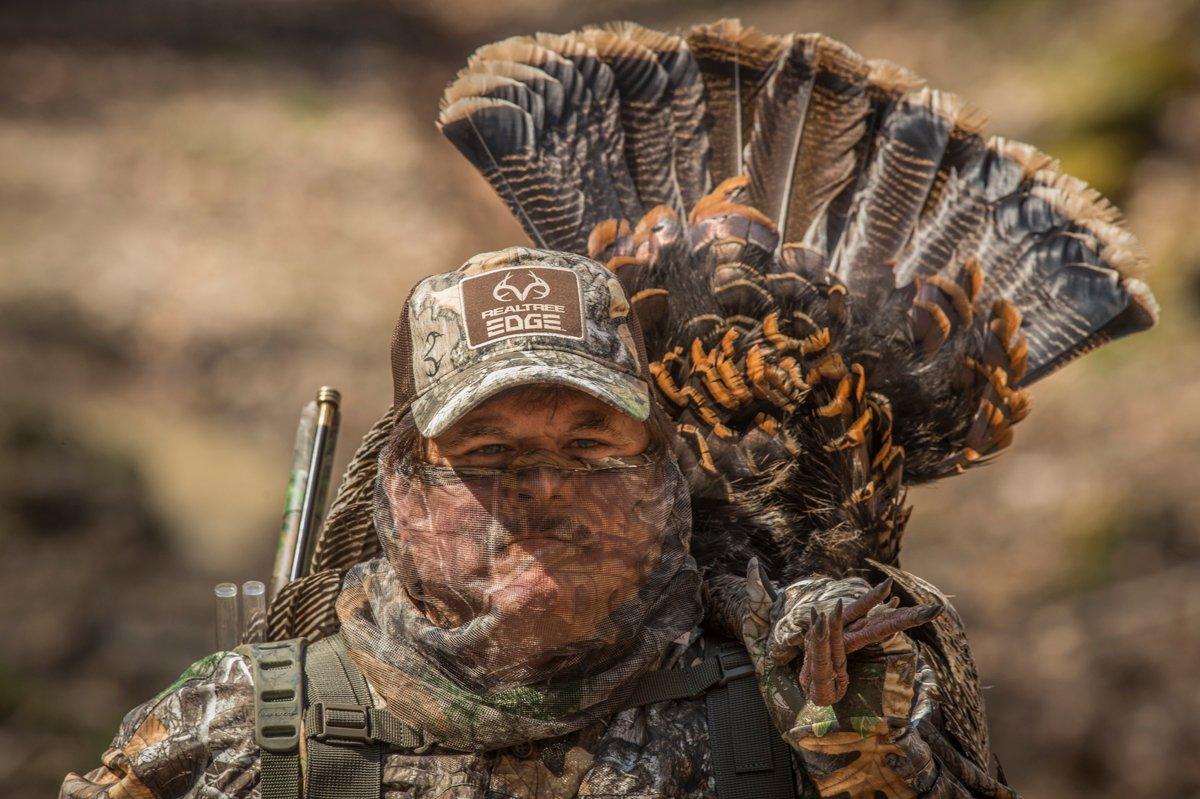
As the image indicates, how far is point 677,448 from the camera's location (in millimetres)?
2582

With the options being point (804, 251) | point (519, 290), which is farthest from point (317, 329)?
point (519, 290)

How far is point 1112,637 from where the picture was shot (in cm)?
579

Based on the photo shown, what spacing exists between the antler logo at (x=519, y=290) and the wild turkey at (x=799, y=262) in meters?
0.58

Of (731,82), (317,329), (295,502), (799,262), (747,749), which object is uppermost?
(317,329)

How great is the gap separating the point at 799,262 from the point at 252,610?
1361 mm

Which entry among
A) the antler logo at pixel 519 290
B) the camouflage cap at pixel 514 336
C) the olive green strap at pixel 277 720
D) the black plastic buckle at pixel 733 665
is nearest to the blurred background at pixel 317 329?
the olive green strap at pixel 277 720

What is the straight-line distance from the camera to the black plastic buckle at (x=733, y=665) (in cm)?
217

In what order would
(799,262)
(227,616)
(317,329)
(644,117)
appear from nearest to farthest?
(227,616)
(799,262)
(644,117)
(317,329)

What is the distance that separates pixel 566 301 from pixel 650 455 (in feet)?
0.94

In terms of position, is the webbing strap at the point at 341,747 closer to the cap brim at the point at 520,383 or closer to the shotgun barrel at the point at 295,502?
the cap brim at the point at 520,383

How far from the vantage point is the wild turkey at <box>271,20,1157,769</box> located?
2.70 metres

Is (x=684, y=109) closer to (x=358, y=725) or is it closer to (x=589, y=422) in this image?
(x=589, y=422)

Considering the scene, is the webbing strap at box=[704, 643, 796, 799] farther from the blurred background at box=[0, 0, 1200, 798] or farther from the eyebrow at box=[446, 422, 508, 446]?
the blurred background at box=[0, 0, 1200, 798]

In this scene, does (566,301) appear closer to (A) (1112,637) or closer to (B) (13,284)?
(A) (1112,637)
